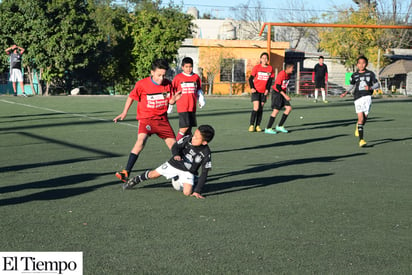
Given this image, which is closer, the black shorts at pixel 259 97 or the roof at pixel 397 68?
→ the black shorts at pixel 259 97

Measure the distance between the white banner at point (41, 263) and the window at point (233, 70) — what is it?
39.8m

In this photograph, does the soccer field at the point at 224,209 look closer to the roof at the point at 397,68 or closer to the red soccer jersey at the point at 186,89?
the red soccer jersey at the point at 186,89

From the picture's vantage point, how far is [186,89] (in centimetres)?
1122

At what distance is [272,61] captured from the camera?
46312mm

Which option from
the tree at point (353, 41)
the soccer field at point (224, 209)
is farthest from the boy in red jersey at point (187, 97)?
the tree at point (353, 41)

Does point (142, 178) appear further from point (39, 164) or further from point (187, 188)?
point (39, 164)

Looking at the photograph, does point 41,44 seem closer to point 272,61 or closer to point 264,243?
point 272,61

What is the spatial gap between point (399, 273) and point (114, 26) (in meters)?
40.0

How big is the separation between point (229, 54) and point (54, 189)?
124ft

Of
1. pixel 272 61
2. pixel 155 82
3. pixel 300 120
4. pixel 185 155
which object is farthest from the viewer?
pixel 272 61

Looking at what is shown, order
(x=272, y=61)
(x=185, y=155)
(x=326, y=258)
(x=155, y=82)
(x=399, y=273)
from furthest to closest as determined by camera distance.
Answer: (x=272, y=61) < (x=155, y=82) < (x=185, y=155) < (x=326, y=258) < (x=399, y=273)

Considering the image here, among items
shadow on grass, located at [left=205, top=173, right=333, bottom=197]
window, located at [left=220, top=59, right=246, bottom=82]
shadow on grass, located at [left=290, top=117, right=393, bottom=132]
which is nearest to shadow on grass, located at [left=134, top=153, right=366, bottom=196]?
shadow on grass, located at [left=205, top=173, right=333, bottom=197]

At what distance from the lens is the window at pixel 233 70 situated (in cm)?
4472

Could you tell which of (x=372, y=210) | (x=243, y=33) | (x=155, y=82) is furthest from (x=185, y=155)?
(x=243, y=33)
